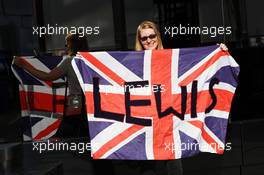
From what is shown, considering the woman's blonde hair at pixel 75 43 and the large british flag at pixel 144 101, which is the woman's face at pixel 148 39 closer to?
the large british flag at pixel 144 101

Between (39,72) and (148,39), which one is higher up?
(148,39)

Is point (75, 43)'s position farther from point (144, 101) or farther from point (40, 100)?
point (144, 101)

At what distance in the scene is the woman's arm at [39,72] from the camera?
4914 millimetres

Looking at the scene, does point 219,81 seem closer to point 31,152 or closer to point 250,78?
point 250,78

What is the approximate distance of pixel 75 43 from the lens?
Answer: 16.6ft

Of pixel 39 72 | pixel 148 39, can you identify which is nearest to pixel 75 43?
pixel 39 72

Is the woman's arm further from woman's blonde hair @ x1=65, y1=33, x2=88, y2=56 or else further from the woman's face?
the woman's face

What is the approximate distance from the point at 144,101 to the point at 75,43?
3.30 ft

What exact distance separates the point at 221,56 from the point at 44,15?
170 centimetres

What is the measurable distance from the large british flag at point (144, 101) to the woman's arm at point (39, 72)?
18.5 inches

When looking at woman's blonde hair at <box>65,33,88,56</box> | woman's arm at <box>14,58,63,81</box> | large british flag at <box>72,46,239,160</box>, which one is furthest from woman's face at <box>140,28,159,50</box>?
woman's arm at <box>14,58,63,81</box>

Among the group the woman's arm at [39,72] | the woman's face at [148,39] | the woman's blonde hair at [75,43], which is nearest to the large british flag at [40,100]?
the woman's arm at [39,72]

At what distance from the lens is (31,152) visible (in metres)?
5.07

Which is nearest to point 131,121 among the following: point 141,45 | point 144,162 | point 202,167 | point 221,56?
point 144,162
